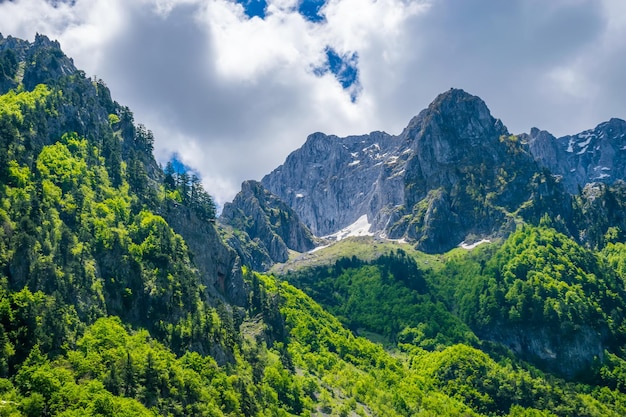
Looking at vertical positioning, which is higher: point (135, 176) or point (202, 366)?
point (135, 176)

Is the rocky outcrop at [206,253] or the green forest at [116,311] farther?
the rocky outcrop at [206,253]

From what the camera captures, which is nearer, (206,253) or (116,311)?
(116,311)

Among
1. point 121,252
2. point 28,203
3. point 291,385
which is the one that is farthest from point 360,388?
point 28,203

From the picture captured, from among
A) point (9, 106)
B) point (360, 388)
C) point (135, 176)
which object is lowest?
point (360, 388)

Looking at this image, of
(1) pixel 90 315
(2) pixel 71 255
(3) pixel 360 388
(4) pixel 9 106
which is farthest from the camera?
(3) pixel 360 388

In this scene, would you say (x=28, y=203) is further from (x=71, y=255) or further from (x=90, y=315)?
(x=90, y=315)

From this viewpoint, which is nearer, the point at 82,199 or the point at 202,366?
the point at 202,366

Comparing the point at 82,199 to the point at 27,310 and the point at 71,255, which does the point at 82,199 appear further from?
the point at 27,310

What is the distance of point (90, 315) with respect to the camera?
396 ft

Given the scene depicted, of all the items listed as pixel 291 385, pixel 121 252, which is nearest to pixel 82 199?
pixel 121 252

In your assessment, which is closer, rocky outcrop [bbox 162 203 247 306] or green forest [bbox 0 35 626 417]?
green forest [bbox 0 35 626 417]

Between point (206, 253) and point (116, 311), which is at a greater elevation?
point (206, 253)

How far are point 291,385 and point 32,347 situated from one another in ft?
272

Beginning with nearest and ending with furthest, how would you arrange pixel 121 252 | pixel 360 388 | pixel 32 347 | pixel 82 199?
pixel 32 347 → pixel 121 252 → pixel 82 199 → pixel 360 388
